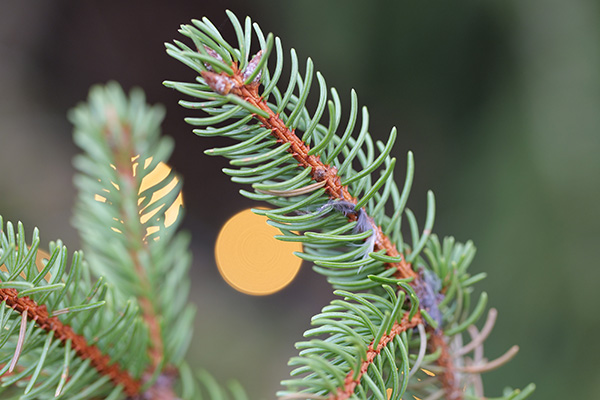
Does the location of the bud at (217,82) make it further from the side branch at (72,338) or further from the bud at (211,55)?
the side branch at (72,338)

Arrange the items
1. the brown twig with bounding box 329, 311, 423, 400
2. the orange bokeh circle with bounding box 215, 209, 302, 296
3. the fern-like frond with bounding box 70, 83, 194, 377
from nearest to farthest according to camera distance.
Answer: the brown twig with bounding box 329, 311, 423, 400
the fern-like frond with bounding box 70, 83, 194, 377
the orange bokeh circle with bounding box 215, 209, 302, 296

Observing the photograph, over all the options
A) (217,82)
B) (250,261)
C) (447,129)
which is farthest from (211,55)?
(250,261)

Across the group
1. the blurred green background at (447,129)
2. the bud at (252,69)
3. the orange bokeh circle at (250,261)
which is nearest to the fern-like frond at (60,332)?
the bud at (252,69)

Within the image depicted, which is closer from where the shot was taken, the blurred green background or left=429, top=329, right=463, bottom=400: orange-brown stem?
left=429, top=329, right=463, bottom=400: orange-brown stem

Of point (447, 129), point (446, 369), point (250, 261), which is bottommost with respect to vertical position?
point (446, 369)

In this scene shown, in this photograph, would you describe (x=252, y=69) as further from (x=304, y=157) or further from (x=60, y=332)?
(x=60, y=332)

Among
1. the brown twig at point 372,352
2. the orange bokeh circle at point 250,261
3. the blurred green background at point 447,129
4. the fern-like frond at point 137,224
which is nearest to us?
the brown twig at point 372,352

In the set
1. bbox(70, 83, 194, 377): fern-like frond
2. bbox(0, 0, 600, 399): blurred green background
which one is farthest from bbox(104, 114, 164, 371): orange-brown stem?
bbox(0, 0, 600, 399): blurred green background

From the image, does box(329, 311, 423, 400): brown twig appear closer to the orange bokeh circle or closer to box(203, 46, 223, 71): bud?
box(203, 46, 223, 71): bud

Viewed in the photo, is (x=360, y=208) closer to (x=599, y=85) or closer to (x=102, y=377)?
Result: (x=102, y=377)
